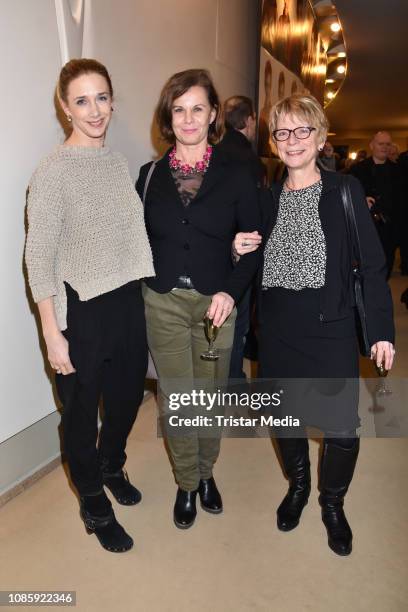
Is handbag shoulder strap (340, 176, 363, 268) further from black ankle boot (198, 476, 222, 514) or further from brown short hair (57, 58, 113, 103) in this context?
black ankle boot (198, 476, 222, 514)

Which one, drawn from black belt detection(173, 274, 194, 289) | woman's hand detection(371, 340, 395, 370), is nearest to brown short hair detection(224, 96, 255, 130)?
black belt detection(173, 274, 194, 289)

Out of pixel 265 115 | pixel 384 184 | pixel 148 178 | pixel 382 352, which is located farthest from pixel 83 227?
pixel 384 184

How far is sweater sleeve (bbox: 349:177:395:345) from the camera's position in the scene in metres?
1.80

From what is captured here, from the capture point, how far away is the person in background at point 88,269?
5.56 ft

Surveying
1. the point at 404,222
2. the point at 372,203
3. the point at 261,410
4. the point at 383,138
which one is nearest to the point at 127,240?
the point at 261,410

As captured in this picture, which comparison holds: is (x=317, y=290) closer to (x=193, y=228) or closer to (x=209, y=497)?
(x=193, y=228)

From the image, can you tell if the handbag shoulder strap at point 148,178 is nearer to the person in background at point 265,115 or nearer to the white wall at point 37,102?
the white wall at point 37,102

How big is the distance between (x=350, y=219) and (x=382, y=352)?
0.49 m

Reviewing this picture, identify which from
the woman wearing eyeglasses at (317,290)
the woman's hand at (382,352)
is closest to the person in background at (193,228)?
the woman wearing eyeglasses at (317,290)

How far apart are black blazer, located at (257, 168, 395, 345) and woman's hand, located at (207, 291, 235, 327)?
1.16 ft

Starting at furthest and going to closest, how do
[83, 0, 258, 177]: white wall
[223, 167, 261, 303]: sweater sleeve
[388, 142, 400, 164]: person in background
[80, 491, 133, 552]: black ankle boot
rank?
1. [388, 142, 400, 164]: person in background
2. [83, 0, 258, 177]: white wall
3. [80, 491, 133, 552]: black ankle boot
4. [223, 167, 261, 303]: sweater sleeve

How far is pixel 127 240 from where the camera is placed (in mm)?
1861

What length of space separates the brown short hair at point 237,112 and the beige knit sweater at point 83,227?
1.59 meters

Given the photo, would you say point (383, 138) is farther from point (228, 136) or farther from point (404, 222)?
point (228, 136)
